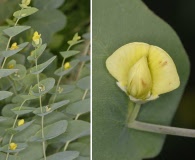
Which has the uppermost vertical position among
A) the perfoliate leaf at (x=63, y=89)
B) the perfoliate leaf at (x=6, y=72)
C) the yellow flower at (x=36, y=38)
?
the yellow flower at (x=36, y=38)

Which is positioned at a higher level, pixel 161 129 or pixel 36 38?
pixel 36 38

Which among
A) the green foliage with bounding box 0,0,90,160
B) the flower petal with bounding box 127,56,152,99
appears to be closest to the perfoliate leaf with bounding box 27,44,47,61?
the green foliage with bounding box 0,0,90,160

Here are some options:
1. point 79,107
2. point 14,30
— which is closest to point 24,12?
point 14,30

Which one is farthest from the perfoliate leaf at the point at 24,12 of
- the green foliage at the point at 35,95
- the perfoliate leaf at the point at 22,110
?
the perfoliate leaf at the point at 22,110

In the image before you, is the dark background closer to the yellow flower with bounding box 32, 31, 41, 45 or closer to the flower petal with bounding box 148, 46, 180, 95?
the flower petal with bounding box 148, 46, 180, 95

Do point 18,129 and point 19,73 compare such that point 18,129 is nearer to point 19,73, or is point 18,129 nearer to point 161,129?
point 19,73

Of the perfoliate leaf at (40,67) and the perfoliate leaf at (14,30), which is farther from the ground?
the perfoliate leaf at (14,30)

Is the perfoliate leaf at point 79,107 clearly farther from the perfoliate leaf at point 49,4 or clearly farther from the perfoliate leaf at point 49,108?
the perfoliate leaf at point 49,4
